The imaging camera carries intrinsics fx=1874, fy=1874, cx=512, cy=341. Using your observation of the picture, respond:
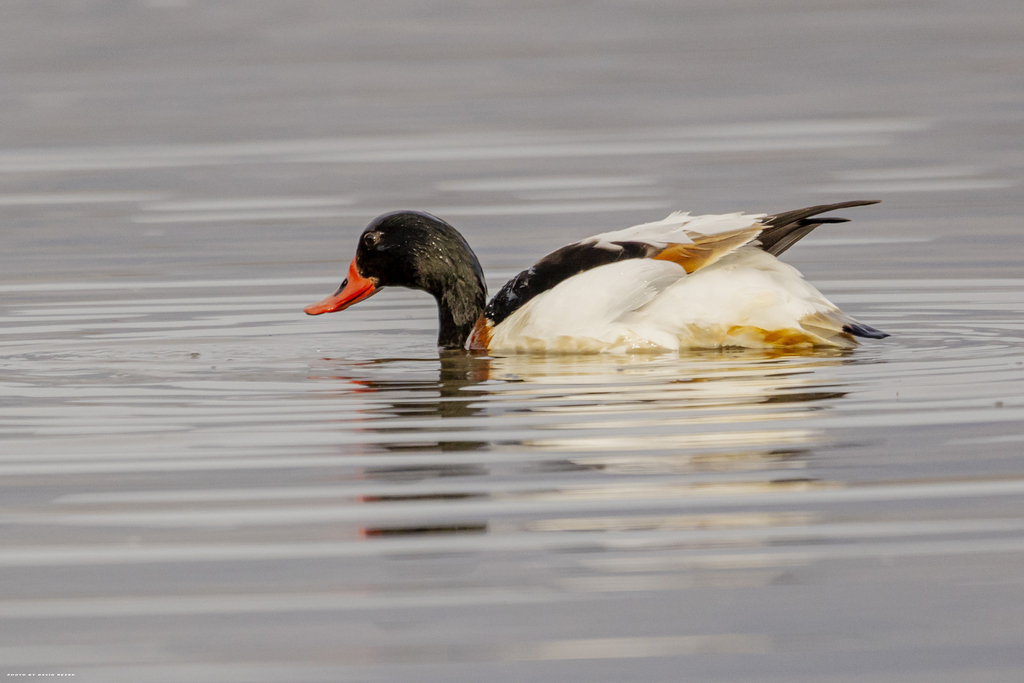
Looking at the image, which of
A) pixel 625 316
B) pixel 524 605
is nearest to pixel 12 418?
pixel 625 316

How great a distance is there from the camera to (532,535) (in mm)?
5566

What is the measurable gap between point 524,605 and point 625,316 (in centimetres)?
445

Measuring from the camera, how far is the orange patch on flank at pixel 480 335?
9945mm

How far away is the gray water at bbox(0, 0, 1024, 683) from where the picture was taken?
4738mm

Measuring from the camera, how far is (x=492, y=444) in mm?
6992

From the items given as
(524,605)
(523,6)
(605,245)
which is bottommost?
(524,605)

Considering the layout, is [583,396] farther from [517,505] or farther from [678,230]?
[517,505]

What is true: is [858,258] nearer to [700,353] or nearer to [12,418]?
[700,353]

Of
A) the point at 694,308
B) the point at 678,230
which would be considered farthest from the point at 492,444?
the point at 678,230

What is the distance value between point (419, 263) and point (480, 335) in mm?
842

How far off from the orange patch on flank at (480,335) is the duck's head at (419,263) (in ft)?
1.36

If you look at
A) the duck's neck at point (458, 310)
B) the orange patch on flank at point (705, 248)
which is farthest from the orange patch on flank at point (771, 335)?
the duck's neck at point (458, 310)

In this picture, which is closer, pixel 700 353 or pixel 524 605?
pixel 524 605

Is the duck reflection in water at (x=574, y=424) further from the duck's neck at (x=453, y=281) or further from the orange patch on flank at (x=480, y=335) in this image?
the duck's neck at (x=453, y=281)
